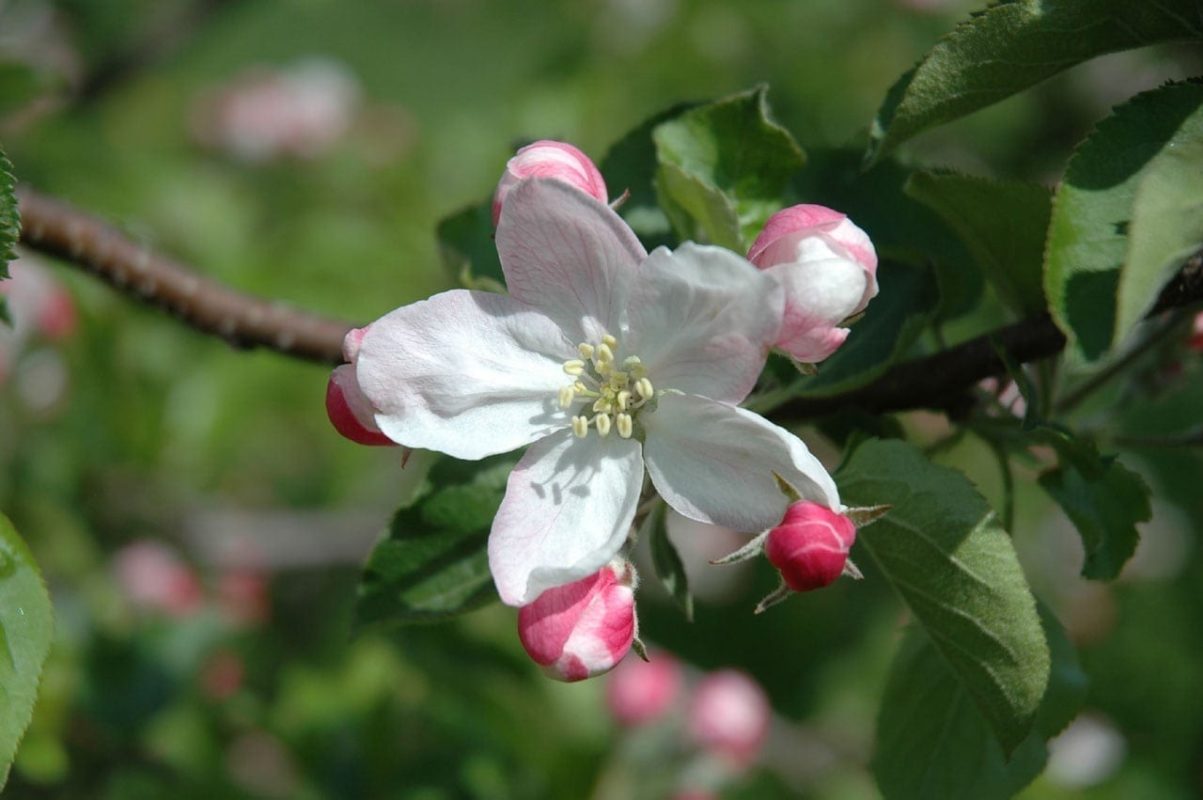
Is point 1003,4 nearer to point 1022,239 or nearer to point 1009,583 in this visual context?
point 1022,239

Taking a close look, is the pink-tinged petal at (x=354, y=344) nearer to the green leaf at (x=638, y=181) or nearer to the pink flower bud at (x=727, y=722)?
the green leaf at (x=638, y=181)

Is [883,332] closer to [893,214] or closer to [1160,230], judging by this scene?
[893,214]

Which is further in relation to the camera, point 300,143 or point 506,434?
point 300,143

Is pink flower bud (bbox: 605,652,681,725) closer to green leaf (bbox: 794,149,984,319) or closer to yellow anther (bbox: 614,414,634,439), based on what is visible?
green leaf (bbox: 794,149,984,319)

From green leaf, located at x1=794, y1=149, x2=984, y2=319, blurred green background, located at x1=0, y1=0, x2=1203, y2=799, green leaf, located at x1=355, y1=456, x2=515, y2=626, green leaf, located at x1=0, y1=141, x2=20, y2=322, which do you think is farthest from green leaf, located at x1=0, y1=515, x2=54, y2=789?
green leaf, located at x1=794, y1=149, x2=984, y2=319

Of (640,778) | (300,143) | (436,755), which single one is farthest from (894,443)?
(300,143)

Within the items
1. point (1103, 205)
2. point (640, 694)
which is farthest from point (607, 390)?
point (640, 694)
